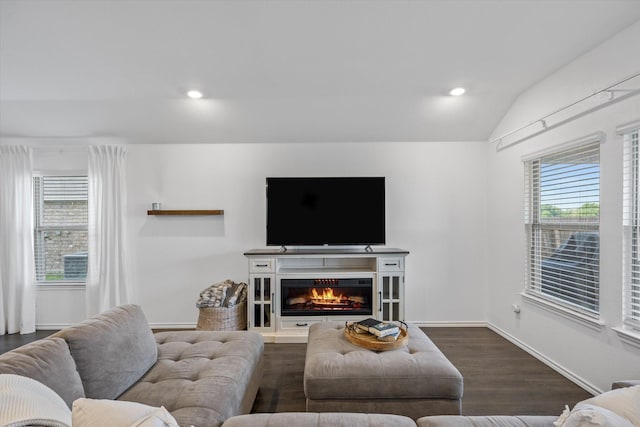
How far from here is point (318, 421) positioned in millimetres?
1321

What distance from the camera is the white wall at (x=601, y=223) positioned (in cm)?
215

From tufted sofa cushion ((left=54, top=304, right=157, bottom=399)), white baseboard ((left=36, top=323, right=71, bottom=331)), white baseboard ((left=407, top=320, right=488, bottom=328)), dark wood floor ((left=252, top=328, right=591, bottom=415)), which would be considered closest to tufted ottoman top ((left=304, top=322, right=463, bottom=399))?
dark wood floor ((left=252, top=328, right=591, bottom=415))

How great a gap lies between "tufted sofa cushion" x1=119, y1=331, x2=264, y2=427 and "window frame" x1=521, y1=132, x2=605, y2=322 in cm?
257

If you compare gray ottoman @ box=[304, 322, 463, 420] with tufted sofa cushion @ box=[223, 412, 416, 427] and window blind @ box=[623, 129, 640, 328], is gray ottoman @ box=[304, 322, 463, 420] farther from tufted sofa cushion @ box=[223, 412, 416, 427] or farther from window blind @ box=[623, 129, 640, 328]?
window blind @ box=[623, 129, 640, 328]

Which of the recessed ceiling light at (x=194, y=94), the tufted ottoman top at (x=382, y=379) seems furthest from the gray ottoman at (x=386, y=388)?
the recessed ceiling light at (x=194, y=94)

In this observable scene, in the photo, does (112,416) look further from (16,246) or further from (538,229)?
(16,246)

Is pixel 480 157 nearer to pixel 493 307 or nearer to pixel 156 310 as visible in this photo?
pixel 493 307

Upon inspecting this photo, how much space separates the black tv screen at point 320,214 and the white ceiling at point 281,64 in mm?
628

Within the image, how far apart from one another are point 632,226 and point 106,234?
502cm

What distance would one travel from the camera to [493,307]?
148 inches

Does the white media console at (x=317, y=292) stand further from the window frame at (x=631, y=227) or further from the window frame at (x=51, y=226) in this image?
the window frame at (x=51, y=226)

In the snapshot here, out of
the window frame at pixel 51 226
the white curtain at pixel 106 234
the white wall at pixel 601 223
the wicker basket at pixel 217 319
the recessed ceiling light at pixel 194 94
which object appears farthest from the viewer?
the window frame at pixel 51 226

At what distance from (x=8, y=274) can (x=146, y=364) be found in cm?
336

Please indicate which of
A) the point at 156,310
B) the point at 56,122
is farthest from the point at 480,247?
the point at 56,122
